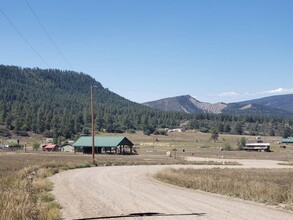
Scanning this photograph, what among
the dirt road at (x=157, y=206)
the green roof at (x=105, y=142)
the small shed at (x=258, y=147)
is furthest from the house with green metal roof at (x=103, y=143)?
the dirt road at (x=157, y=206)

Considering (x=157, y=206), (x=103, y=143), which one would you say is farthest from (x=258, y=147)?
(x=157, y=206)

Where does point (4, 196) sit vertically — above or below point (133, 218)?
above

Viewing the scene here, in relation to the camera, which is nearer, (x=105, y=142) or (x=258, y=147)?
(x=105, y=142)

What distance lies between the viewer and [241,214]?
17.2 m

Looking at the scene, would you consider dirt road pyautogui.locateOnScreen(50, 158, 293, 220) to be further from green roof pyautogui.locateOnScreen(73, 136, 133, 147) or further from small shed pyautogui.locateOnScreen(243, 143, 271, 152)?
small shed pyautogui.locateOnScreen(243, 143, 271, 152)

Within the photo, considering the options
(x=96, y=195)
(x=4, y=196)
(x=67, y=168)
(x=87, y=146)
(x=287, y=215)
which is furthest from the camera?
(x=87, y=146)

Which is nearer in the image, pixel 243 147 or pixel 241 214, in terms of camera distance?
pixel 241 214

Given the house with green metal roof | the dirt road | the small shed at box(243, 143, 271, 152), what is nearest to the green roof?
the house with green metal roof

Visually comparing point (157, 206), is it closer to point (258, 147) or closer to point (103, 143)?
point (103, 143)

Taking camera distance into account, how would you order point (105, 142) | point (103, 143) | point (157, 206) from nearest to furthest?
point (157, 206) → point (103, 143) → point (105, 142)

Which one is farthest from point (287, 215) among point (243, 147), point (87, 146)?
point (243, 147)

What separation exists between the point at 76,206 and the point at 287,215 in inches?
367

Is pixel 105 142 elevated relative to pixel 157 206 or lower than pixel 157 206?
elevated

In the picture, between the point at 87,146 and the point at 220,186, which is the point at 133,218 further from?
the point at 87,146
